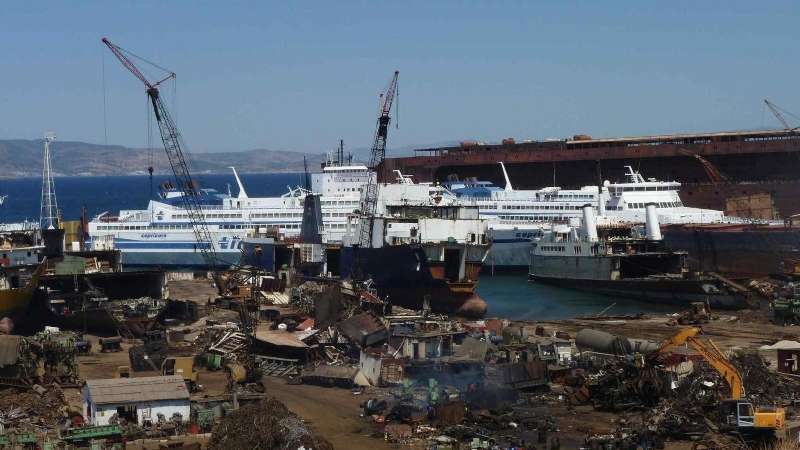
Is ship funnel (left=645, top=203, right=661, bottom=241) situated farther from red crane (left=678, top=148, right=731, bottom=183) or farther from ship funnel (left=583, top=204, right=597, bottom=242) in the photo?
red crane (left=678, top=148, right=731, bottom=183)

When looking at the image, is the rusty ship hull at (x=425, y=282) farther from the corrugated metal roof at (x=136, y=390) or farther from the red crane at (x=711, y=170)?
the red crane at (x=711, y=170)

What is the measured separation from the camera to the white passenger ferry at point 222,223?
70062 millimetres

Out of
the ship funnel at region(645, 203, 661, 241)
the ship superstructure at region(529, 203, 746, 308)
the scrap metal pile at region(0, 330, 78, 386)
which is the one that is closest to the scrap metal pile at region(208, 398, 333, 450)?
the scrap metal pile at region(0, 330, 78, 386)

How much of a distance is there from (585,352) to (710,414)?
24.1ft

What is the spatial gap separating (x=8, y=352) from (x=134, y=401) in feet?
19.9

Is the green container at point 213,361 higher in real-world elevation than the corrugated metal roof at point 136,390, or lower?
lower

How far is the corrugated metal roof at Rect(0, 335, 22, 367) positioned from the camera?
93.6 ft

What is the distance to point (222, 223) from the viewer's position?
7156 cm

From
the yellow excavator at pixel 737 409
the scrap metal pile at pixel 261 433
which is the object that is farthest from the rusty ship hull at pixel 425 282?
the scrap metal pile at pixel 261 433

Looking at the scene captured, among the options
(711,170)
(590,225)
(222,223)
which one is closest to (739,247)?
(590,225)

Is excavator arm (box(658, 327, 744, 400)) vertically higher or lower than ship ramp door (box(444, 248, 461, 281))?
lower

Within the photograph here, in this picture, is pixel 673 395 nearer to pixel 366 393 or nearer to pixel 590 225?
pixel 366 393

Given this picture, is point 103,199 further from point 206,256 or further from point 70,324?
point 70,324

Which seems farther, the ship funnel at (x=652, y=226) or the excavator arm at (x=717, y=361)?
the ship funnel at (x=652, y=226)
